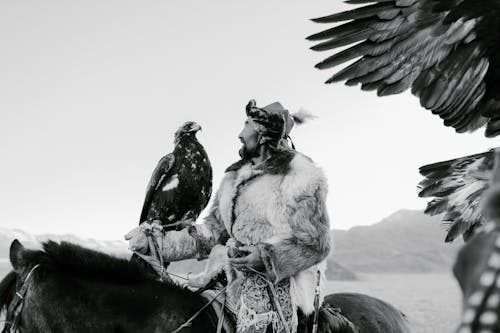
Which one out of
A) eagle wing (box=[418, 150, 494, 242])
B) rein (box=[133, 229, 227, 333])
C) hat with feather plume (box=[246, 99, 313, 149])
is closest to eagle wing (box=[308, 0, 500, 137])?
eagle wing (box=[418, 150, 494, 242])

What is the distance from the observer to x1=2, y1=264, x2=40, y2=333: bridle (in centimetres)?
264

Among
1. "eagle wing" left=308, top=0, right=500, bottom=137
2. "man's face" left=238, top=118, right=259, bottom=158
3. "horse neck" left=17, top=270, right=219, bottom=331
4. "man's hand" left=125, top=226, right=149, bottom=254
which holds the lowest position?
"horse neck" left=17, top=270, right=219, bottom=331

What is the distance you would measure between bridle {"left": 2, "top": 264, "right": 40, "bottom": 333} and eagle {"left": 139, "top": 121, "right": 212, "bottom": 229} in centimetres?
113

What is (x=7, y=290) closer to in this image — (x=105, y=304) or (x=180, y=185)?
(x=105, y=304)

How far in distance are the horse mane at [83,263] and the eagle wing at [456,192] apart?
5.59 feet

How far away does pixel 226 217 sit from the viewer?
3168 mm

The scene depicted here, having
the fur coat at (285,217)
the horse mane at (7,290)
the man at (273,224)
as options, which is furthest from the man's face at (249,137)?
the horse mane at (7,290)

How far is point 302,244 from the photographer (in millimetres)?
2830

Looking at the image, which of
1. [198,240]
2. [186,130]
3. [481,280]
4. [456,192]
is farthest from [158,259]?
[481,280]

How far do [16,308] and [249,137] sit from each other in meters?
1.65

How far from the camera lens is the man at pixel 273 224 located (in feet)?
9.24

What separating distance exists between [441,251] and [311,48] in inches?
1214

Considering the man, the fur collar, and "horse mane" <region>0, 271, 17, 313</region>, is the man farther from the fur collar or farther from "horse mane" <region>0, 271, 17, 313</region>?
"horse mane" <region>0, 271, 17, 313</region>

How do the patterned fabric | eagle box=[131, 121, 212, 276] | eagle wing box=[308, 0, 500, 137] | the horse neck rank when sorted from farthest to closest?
1. eagle box=[131, 121, 212, 276]
2. the patterned fabric
3. the horse neck
4. eagle wing box=[308, 0, 500, 137]
